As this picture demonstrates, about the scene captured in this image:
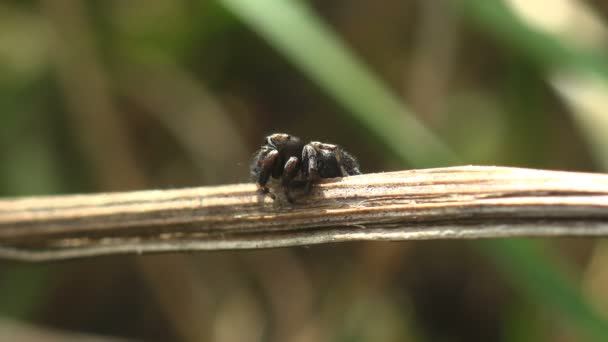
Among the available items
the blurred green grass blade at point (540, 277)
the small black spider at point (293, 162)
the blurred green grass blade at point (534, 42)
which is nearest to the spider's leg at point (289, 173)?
the small black spider at point (293, 162)

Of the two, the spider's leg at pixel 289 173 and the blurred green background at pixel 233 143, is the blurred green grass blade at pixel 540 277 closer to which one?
the blurred green background at pixel 233 143

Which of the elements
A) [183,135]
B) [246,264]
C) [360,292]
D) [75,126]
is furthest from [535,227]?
[75,126]

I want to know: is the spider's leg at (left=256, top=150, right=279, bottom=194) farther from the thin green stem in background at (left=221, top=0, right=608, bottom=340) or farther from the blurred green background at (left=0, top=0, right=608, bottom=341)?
the blurred green background at (left=0, top=0, right=608, bottom=341)

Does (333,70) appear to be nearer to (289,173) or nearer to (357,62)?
(357,62)

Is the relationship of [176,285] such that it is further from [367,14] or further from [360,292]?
[367,14]

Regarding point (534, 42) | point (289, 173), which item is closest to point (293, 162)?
point (289, 173)
